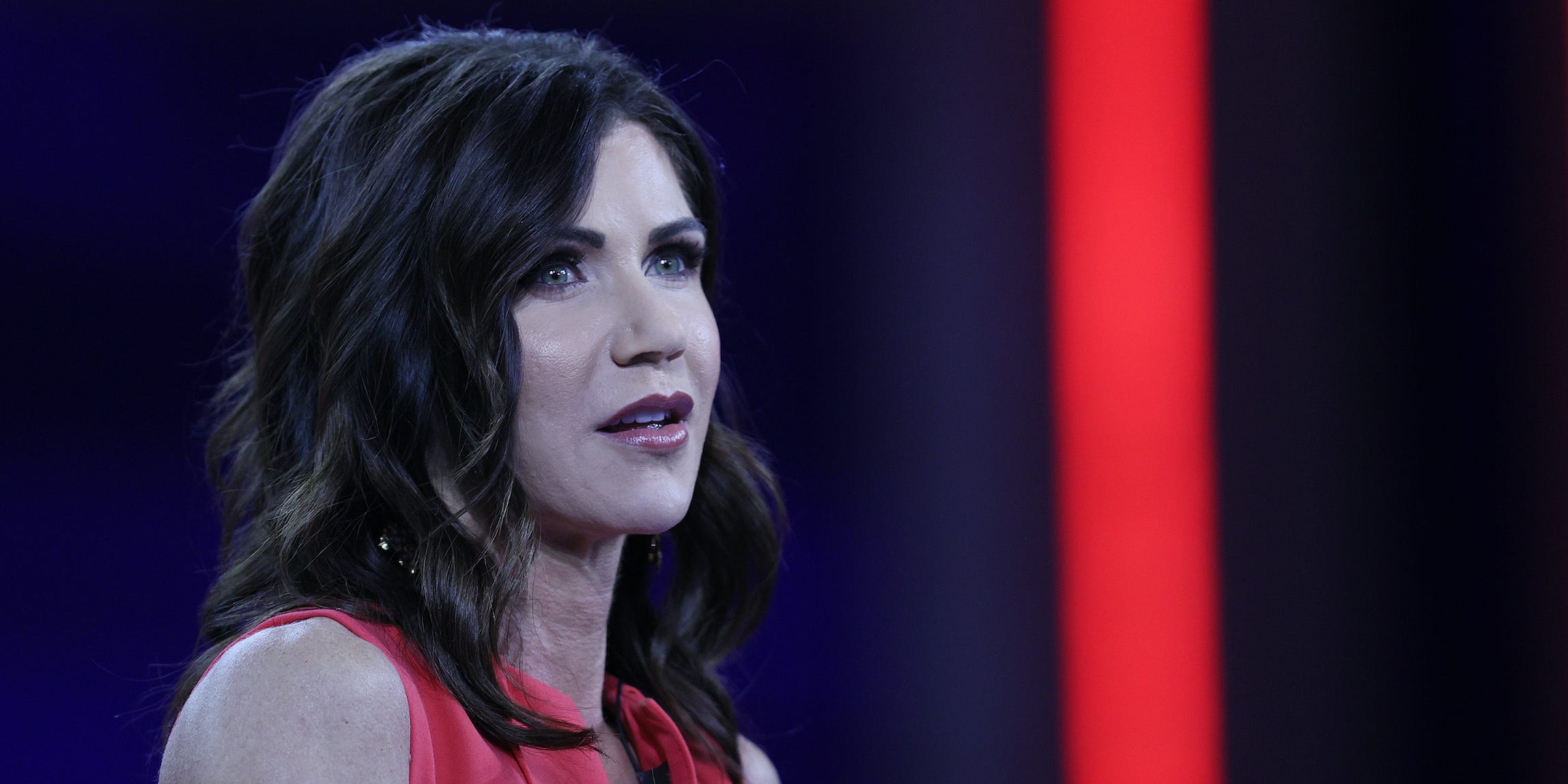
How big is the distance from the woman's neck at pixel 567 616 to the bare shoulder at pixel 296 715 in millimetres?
223

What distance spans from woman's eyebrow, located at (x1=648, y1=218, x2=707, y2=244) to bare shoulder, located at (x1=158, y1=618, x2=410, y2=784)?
514mm

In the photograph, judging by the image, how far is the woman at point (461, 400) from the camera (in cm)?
123

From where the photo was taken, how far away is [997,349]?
7.66 feet

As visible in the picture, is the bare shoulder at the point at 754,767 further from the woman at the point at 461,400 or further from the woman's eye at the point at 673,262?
the woman's eye at the point at 673,262

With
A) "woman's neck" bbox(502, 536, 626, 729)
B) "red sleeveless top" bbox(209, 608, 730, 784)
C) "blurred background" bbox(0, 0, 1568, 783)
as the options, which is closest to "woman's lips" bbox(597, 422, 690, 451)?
"woman's neck" bbox(502, 536, 626, 729)

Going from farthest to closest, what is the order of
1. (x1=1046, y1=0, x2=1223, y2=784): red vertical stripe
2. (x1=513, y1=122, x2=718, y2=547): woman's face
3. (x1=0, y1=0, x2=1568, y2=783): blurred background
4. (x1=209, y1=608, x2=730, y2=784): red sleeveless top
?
(x1=1046, y1=0, x2=1223, y2=784): red vertical stripe
(x1=0, y1=0, x2=1568, y2=783): blurred background
(x1=513, y1=122, x2=718, y2=547): woman's face
(x1=209, y1=608, x2=730, y2=784): red sleeveless top

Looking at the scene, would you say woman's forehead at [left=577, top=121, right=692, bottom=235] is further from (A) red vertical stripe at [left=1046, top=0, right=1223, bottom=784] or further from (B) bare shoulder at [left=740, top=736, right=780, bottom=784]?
(A) red vertical stripe at [left=1046, top=0, right=1223, bottom=784]

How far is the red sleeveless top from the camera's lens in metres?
1.16

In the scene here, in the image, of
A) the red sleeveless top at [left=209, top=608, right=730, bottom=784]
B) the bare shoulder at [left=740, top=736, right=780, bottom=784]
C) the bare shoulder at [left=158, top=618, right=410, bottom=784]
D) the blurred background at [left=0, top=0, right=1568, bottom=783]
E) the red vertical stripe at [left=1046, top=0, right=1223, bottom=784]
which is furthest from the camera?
the red vertical stripe at [left=1046, top=0, right=1223, bottom=784]

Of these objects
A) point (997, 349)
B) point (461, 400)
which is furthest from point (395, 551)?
point (997, 349)

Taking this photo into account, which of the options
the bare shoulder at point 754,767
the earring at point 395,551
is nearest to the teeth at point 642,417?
the earring at point 395,551

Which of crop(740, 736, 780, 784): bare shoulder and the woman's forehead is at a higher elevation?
the woman's forehead

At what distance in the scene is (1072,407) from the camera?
231cm

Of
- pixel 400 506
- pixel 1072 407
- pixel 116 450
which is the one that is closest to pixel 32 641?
pixel 116 450
